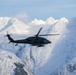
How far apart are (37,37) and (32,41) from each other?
10.9 ft

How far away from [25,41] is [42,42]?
557 centimetres

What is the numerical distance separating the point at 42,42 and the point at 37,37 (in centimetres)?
228

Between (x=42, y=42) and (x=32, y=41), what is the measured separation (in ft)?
13.1

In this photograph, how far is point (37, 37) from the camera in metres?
159

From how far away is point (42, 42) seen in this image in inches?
6250

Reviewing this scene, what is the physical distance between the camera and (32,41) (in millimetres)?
156375

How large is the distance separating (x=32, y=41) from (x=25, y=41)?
408 cm

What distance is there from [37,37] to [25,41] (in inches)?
163

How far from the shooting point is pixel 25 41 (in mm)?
159750
